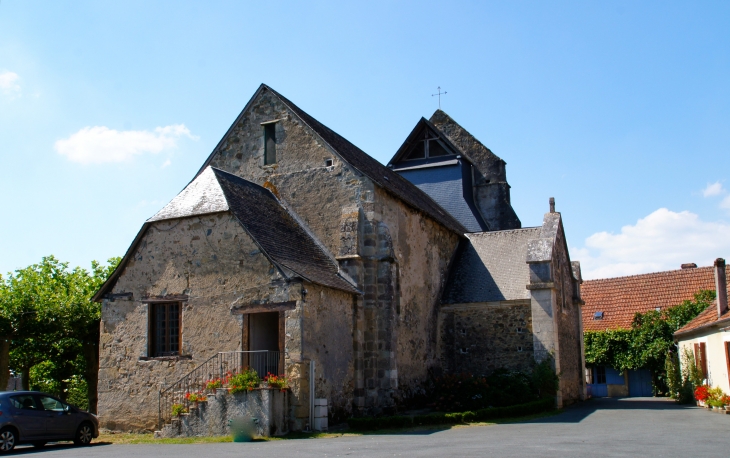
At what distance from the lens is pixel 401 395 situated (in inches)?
752

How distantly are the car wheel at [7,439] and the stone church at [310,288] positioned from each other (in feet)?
11.7

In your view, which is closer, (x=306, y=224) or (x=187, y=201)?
(x=187, y=201)

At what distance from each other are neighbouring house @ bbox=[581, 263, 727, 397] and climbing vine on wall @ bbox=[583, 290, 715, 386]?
2.97ft

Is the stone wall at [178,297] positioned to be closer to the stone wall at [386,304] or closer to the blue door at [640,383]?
the stone wall at [386,304]

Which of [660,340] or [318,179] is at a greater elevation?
[318,179]

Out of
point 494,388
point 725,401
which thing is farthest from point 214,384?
point 725,401

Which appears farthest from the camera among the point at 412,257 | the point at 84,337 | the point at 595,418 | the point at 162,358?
the point at 84,337

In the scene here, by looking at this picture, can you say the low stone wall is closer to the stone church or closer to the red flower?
the stone church

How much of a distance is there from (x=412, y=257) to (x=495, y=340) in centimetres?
414

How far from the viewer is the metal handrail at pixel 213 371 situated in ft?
52.3

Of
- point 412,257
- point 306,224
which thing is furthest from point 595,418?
point 306,224

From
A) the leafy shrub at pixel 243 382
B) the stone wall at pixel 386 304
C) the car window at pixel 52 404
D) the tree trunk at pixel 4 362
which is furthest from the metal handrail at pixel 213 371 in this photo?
the tree trunk at pixel 4 362

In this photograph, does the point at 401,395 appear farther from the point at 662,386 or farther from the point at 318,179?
the point at 662,386

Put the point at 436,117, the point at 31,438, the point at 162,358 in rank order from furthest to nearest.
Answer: the point at 436,117 < the point at 162,358 < the point at 31,438
